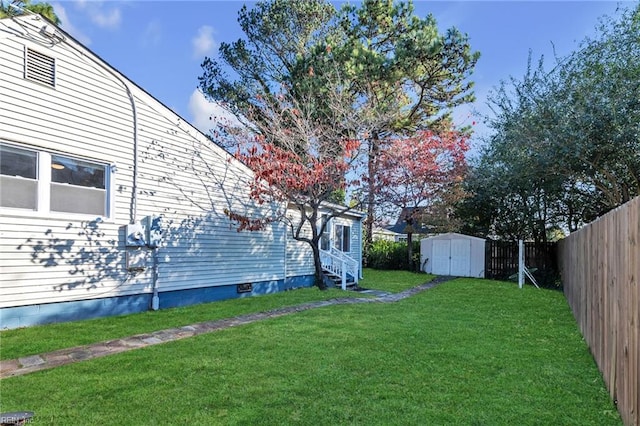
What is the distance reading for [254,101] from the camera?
1733 centimetres

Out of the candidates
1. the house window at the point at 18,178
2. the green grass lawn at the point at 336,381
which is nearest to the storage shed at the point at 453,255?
the green grass lawn at the point at 336,381

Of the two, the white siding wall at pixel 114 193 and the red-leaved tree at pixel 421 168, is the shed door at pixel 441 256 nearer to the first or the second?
the red-leaved tree at pixel 421 168

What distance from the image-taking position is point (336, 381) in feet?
12.7

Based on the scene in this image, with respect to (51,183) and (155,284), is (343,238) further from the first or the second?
(51,183)

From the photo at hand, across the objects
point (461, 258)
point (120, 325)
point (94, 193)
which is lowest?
point (120, 325)

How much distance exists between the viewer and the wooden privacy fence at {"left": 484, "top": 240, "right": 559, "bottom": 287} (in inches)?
581

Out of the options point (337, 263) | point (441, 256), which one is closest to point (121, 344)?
point (337, 263)

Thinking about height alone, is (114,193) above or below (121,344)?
above

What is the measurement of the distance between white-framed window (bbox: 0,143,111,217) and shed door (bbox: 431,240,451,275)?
14.6m

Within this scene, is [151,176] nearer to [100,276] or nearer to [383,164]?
[100,276]

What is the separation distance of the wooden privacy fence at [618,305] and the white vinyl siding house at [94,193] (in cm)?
739

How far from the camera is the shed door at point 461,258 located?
1733cm

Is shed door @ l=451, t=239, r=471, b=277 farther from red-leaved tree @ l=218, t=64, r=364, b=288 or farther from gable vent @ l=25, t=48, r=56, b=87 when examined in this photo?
gable vent @ l=25, t=48, r=56, b=87

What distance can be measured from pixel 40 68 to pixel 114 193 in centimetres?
234
